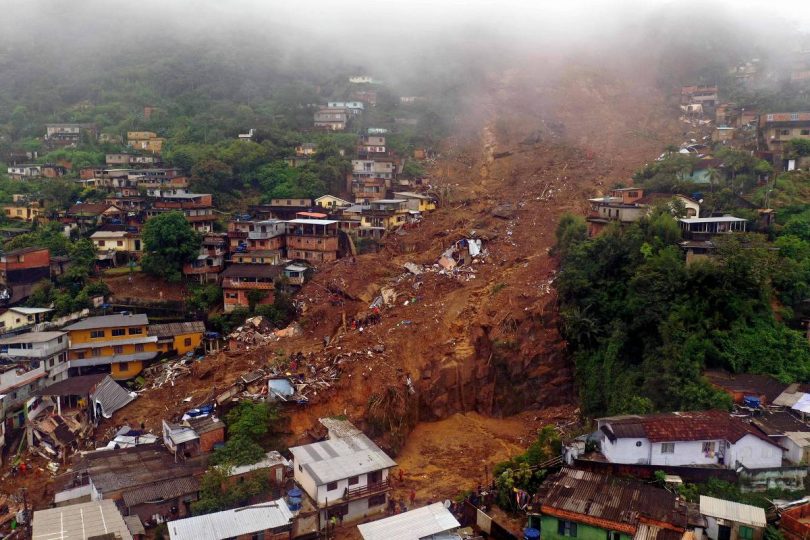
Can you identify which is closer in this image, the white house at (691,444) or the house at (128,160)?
the white house at (691,444)

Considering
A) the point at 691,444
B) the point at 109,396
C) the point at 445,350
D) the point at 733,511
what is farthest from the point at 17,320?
the point at 733,511

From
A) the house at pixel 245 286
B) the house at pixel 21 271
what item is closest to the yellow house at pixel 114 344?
the house at pixel 245 286

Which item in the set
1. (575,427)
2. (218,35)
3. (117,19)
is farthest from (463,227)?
(117,19)

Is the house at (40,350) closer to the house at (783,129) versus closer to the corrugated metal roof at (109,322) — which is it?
the corrugated metal roof at (109,322)

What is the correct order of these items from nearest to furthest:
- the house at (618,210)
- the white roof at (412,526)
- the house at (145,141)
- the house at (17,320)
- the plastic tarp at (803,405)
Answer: the white roof at (412,526) < the plastic tarp at (803,405) < the house at (17,320) < the house at (618,210) < the house at (145,141)

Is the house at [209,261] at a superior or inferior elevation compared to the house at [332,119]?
inferior

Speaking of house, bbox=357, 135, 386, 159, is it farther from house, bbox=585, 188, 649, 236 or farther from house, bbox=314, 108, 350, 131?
house, bbox=585, 188, 649, 236

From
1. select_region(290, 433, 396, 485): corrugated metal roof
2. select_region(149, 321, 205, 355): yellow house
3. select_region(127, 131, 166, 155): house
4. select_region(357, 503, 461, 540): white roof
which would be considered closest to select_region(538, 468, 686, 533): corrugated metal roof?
select_region(357, 503, 461, 540): white roof
